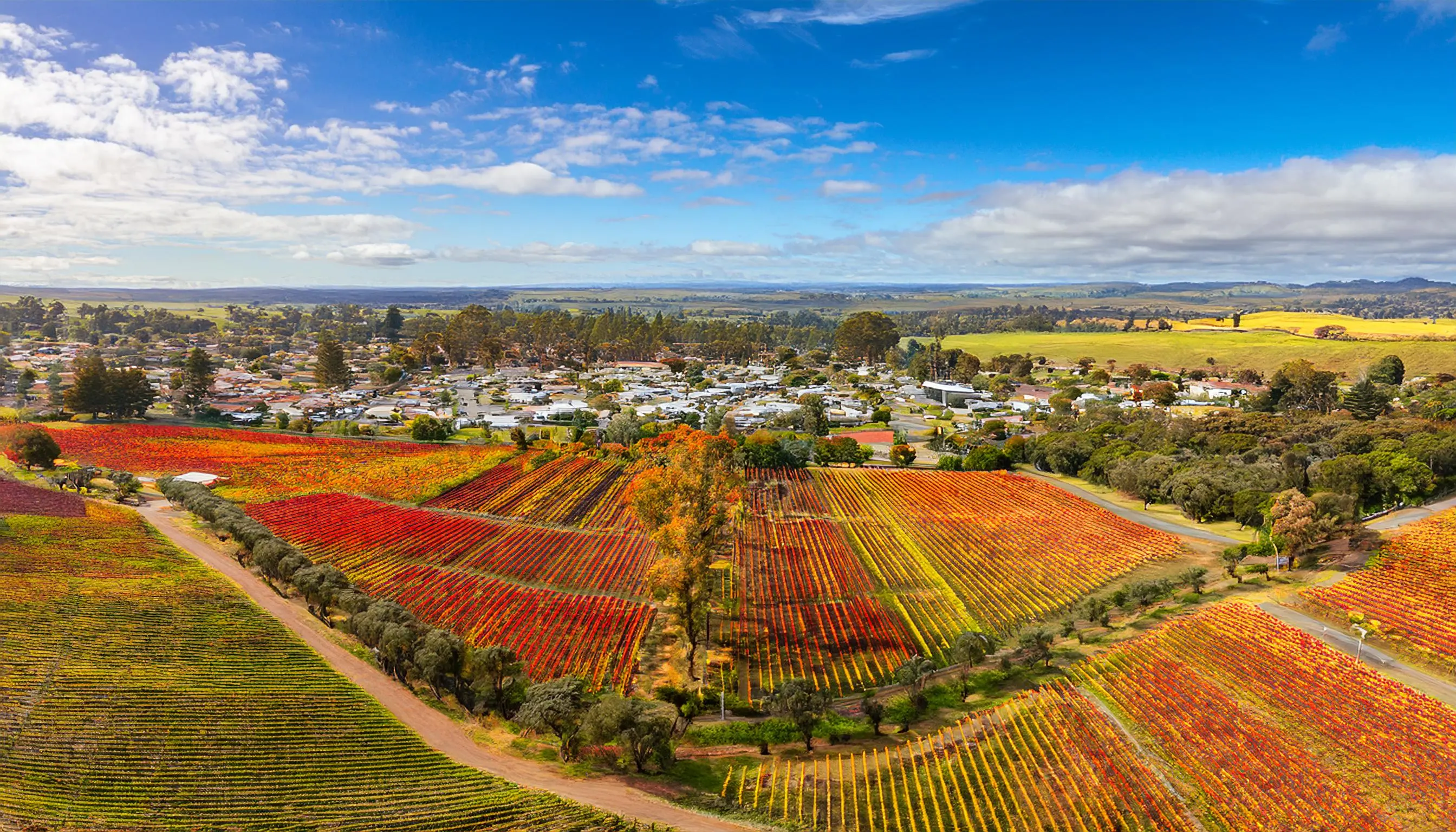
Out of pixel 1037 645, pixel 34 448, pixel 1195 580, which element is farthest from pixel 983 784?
pixel 34 448

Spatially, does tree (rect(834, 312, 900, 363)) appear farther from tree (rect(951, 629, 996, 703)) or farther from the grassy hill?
tree (rect(951, 629, 996, 703))

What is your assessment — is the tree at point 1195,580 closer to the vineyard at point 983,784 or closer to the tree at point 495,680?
the vineyard at point 983,784

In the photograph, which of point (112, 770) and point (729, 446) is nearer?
point (112, 770)

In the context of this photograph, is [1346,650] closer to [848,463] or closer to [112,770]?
[848,463]

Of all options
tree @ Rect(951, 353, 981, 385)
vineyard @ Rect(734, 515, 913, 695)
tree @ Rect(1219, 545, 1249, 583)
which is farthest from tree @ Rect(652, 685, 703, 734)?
tree @ Rect(951, 353, 981, 385)

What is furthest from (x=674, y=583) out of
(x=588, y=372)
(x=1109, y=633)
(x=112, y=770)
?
(x=588, y=372)

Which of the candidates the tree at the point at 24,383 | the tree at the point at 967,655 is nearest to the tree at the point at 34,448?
the tree at the point at 24,383
